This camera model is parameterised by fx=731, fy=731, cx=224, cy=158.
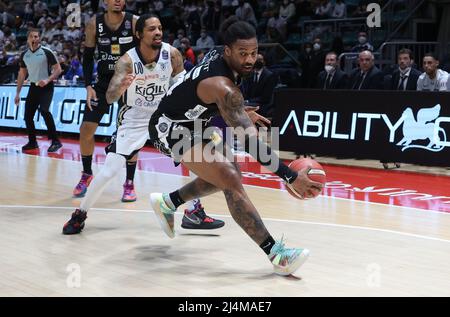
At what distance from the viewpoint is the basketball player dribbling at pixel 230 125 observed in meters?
4.48

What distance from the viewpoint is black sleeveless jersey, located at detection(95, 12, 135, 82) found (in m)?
7.59

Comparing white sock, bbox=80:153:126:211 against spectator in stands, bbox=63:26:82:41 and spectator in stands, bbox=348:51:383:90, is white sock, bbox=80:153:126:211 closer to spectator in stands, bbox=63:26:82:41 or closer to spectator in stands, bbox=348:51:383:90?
spectator in stands, bbox=348:51:383:90

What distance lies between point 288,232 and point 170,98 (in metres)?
1.62

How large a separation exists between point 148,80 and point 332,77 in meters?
5.55

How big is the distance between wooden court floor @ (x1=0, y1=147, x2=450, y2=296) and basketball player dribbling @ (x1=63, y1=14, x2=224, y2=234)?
1.86 ft

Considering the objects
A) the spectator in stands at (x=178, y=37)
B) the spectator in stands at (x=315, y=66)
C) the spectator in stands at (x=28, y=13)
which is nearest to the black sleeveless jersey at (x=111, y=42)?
the spectator in stands at (x=315, y=66)

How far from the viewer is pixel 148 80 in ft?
21.6

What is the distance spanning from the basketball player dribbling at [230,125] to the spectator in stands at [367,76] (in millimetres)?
6197

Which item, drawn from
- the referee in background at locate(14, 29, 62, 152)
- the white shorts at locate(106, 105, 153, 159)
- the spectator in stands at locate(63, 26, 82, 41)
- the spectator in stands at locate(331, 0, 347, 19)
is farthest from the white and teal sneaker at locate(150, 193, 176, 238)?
the spectator in stands at locate(63, 26, 82, 41)

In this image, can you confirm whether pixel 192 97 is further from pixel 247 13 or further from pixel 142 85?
pixel 247 13
